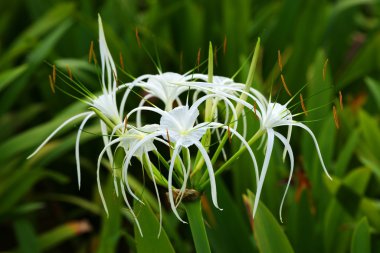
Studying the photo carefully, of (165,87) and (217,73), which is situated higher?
(165,87)

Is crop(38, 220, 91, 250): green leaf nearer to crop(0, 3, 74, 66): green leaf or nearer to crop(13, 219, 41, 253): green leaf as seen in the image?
crop(13, 219, 41, 253): green leaf

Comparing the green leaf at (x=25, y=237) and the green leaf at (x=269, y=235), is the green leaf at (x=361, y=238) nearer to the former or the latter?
the green leaf at (x=269, y=235)

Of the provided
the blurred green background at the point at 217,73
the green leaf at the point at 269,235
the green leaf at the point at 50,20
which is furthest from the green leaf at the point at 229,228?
the green leaf at the point at 50,20

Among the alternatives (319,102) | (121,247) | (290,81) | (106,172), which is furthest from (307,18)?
(121,247)

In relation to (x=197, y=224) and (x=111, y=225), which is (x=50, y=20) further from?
(x=197, y=224)

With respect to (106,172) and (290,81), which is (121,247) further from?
(290,81)

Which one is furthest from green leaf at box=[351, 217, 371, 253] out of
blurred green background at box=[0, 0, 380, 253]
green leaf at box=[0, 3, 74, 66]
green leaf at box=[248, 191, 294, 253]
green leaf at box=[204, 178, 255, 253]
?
green leaf at box=[0, 3, 74, 66]

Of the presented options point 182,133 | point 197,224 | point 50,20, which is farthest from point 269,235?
point 50,20
